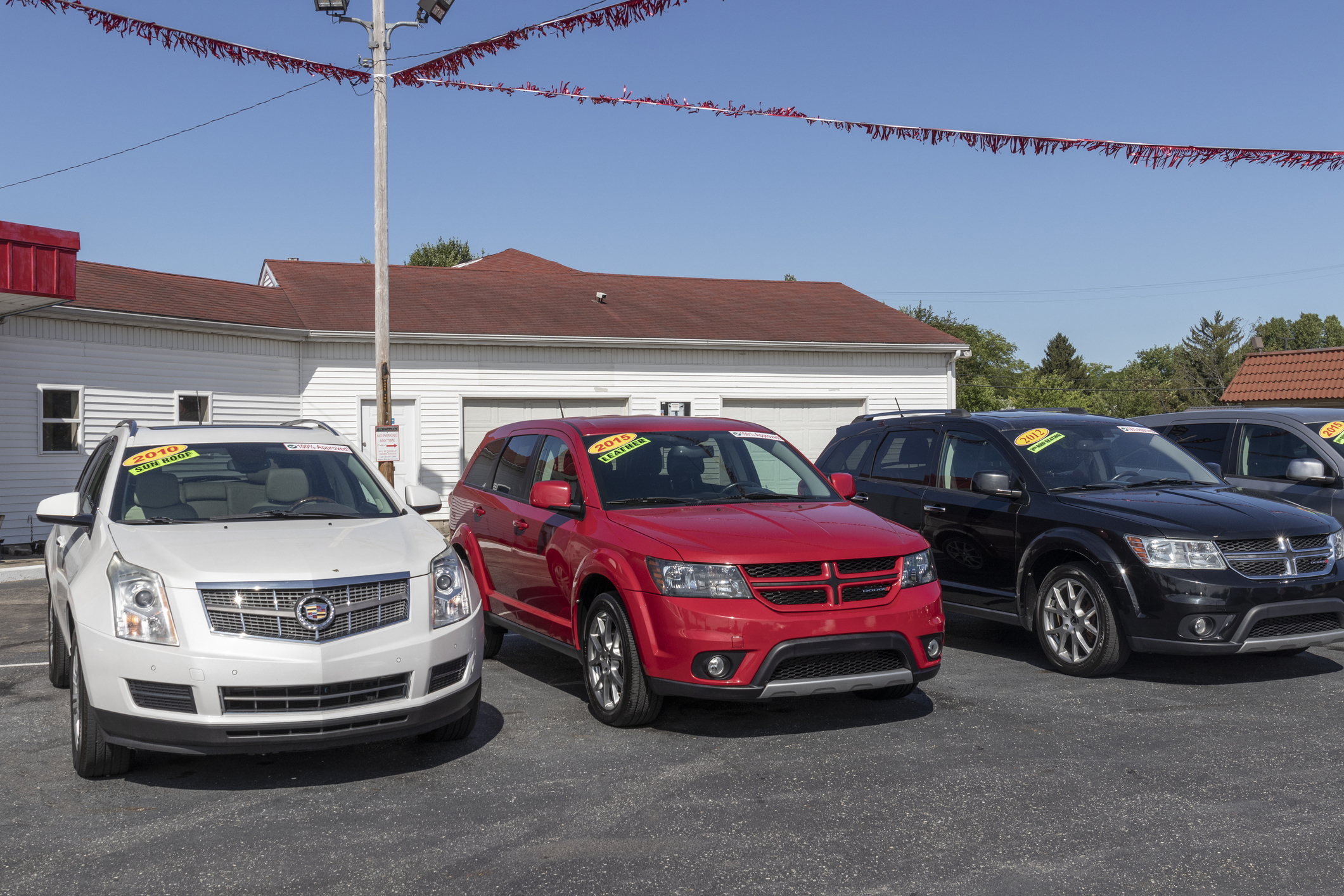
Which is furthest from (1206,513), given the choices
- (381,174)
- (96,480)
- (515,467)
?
(381,174)

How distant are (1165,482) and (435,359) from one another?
16.6 meters

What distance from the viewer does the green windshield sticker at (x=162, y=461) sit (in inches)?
249

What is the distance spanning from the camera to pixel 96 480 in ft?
22.8

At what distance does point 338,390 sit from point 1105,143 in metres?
14.8

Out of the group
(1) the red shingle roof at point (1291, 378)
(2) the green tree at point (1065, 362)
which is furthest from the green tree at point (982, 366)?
(1) the red shingle roof at point (1291, 378)

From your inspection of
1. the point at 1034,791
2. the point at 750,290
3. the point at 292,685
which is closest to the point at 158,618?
the point at 292,685

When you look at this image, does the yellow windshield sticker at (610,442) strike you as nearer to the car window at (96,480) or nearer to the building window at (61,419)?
the car window at (96,480)

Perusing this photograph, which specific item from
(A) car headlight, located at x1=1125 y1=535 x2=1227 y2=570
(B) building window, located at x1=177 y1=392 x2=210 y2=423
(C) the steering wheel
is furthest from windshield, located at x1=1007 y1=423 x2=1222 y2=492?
(B) building window, located at x1=177 y1=392 x2=210 y2=423

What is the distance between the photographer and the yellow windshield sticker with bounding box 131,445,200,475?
632 centimetres

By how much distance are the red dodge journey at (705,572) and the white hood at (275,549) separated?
1.05 meters

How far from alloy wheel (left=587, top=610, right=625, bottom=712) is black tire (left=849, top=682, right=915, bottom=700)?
4.24 feet

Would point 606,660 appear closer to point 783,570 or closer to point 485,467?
point 783,570

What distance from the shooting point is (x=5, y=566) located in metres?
14.4

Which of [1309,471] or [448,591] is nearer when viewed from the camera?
[448,591]
